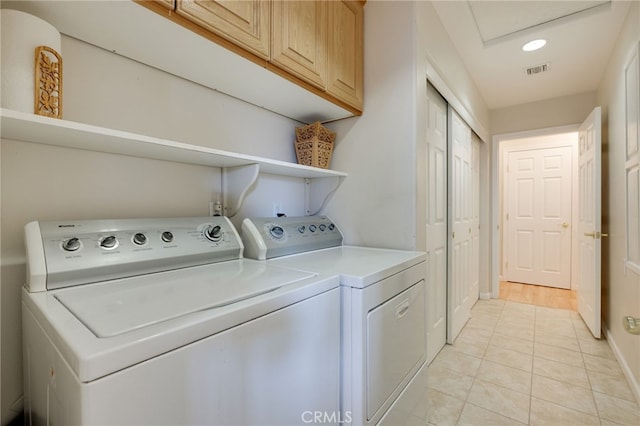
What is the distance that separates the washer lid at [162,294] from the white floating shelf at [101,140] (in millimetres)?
451

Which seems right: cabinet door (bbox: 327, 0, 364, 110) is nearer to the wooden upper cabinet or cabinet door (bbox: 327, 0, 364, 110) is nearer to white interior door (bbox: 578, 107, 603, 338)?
the wooden upper cabinet

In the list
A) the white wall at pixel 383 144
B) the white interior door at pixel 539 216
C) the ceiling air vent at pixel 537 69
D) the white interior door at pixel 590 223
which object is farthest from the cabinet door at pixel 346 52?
the white interior door at pixel 539 216

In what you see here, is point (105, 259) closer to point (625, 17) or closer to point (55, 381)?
point (55, 381)

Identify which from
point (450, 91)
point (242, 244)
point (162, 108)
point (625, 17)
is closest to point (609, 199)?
point (625, 17)

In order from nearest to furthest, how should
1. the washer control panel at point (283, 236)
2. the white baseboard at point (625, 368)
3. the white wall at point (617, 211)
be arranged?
the washer control panel at point (283, 236) < the white baseboard at point (625, 368) < the white wall at point (617, 211)

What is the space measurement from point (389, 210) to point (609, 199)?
2.30 m

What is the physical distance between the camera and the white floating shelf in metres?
0.77

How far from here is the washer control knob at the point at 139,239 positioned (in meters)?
0.97

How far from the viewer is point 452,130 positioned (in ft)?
7.90

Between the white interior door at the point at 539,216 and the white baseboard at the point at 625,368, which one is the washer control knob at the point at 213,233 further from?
the white interior door at the point at 539,216

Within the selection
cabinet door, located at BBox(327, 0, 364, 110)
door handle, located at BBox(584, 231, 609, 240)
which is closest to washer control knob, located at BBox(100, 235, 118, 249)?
cabinet door, located at BBox(327, 0, 364, 110)

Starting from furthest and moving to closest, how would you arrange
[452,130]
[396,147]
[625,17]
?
[452,130], [625,17], [396,147]

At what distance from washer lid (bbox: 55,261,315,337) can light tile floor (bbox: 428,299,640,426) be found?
1.43 meters

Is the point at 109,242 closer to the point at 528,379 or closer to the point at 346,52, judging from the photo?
the point at 346,52
